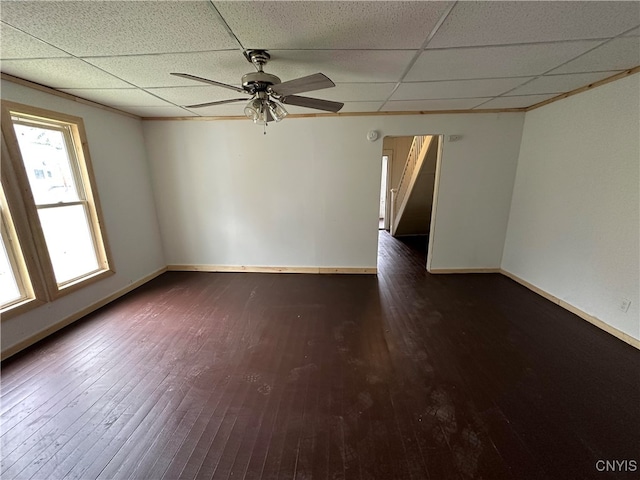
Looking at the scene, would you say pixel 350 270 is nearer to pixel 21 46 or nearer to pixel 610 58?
pixel 610 58

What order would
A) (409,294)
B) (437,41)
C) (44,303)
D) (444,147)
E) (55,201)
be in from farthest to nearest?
(444,147) → (409,294) → (55,201) → (44,303) → (437,41)

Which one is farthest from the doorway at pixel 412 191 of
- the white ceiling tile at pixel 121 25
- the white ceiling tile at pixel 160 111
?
the white ceiling tile at pixel 160 111

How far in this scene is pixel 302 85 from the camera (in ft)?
5.52

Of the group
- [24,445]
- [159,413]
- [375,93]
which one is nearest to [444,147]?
[375,93]

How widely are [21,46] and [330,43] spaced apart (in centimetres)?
207

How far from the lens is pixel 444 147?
143 inches

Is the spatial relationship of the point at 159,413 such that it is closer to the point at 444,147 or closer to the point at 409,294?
the point at 409,294

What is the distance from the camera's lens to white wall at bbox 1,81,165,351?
2.37m

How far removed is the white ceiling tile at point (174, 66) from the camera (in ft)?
6.08

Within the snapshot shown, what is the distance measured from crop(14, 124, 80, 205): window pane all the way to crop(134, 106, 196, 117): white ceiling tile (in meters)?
0.89

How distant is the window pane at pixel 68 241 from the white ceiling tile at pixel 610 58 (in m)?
5.00

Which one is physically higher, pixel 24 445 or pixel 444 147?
pixel 444 147

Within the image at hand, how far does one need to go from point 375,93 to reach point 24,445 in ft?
12.8

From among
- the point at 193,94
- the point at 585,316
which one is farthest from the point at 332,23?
the point at 585,316
